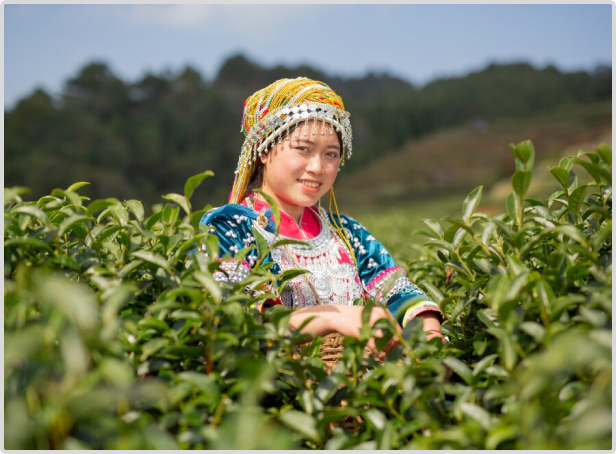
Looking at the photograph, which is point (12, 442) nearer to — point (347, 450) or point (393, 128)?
point (347, 450)

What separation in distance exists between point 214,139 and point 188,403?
64.1 feet

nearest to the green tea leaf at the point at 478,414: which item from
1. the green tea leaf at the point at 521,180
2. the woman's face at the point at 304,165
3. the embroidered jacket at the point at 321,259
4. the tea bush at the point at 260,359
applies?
the tea bush at the point at 260,359

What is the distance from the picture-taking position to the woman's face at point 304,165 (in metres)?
1.78

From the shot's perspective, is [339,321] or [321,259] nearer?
[339,321]

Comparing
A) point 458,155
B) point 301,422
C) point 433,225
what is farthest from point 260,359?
point 458,155

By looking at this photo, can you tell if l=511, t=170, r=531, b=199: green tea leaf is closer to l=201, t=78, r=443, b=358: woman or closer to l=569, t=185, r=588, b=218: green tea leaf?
l=569, t=185, r=588, b=218: green tea leaf

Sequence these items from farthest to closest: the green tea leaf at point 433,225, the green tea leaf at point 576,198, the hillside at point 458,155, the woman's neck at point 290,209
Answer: the hillside at point 458,155 < the woman's neck at point 290,209 < the green tea leaf at point 433,225 < the green tea leaf at point 576,198

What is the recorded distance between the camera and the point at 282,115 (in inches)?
71.2

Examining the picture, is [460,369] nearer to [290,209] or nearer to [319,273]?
[319,273]

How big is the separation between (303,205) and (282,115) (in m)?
0.29

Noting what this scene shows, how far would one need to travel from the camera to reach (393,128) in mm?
25031

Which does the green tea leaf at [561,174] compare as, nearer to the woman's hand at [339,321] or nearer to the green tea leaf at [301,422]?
the woman's hand at [339,321]

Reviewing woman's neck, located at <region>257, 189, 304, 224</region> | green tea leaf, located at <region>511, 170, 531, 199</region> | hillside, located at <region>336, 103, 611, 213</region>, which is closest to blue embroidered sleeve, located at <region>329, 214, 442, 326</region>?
woman's neck, located at <region>257, 189, 304, 224</region>

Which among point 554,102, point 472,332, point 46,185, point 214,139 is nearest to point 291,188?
point 472,332
